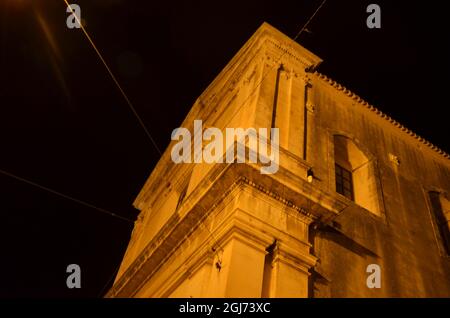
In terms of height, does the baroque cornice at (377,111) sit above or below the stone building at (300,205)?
above

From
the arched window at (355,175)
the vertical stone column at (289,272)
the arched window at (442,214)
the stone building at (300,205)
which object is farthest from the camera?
the arched window at (442,214)

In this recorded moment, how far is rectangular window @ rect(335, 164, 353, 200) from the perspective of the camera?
31.2 ft

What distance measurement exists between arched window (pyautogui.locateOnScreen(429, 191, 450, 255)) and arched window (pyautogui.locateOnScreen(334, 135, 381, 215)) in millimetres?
2081

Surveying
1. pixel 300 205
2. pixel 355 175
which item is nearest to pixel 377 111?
pixel 355 175

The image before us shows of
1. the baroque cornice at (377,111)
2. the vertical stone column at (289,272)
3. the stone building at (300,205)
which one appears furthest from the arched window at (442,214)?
the vertical stone column at (289,272)

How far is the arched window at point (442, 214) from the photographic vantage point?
392 inches

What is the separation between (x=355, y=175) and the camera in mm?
10211

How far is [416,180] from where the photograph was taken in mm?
10758

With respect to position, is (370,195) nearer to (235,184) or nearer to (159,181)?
(235,184)

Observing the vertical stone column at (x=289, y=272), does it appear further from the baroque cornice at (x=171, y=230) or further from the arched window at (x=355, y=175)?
the arched window at (x=355, y=175)

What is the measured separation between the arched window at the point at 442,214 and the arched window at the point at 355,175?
208 centimetres

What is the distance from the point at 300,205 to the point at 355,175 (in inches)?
144

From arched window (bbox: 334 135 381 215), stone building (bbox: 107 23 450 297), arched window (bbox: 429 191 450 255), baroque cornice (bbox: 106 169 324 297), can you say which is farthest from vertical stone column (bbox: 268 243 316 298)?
arched window (bbox: 429 191 450 255)

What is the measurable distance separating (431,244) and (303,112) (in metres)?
4.19
